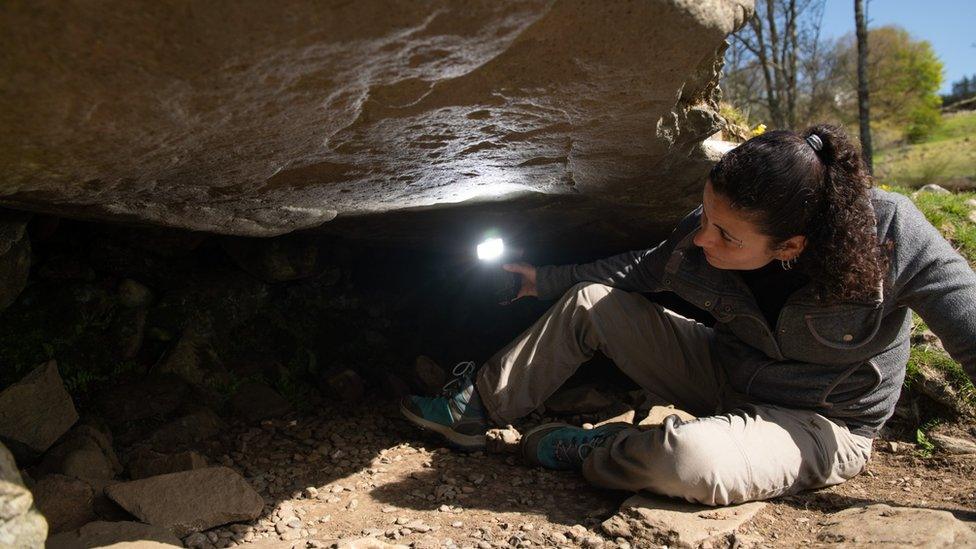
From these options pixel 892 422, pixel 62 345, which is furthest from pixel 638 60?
pixel 62 345

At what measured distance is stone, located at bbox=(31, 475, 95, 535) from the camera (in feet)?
7.36

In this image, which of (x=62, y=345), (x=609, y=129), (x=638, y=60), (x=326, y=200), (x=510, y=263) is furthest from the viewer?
(x=510, y=263)

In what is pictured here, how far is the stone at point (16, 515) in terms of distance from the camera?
173 centimetres

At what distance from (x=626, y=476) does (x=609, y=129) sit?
124 centimetres

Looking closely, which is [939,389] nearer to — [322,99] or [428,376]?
[428,376]

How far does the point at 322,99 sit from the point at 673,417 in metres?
1.62

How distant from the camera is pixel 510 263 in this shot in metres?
3.38

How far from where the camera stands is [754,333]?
2.81 metres

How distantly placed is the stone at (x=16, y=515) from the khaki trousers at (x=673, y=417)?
1802 millimetres

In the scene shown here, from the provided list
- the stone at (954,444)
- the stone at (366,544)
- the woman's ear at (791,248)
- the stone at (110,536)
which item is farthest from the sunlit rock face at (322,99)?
the stone at (954,444)

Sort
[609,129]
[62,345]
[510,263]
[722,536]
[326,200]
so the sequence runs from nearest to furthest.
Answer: [722,536]
[609,129]
[326,200]
[62,345]
[510,263]

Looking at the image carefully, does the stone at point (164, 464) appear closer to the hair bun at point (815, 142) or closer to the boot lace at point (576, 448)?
the boot lace at point (576, 448)

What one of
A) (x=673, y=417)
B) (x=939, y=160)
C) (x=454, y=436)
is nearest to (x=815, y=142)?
(x=673, y=417)

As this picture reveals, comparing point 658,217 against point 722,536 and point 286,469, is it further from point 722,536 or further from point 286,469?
point 286,469
